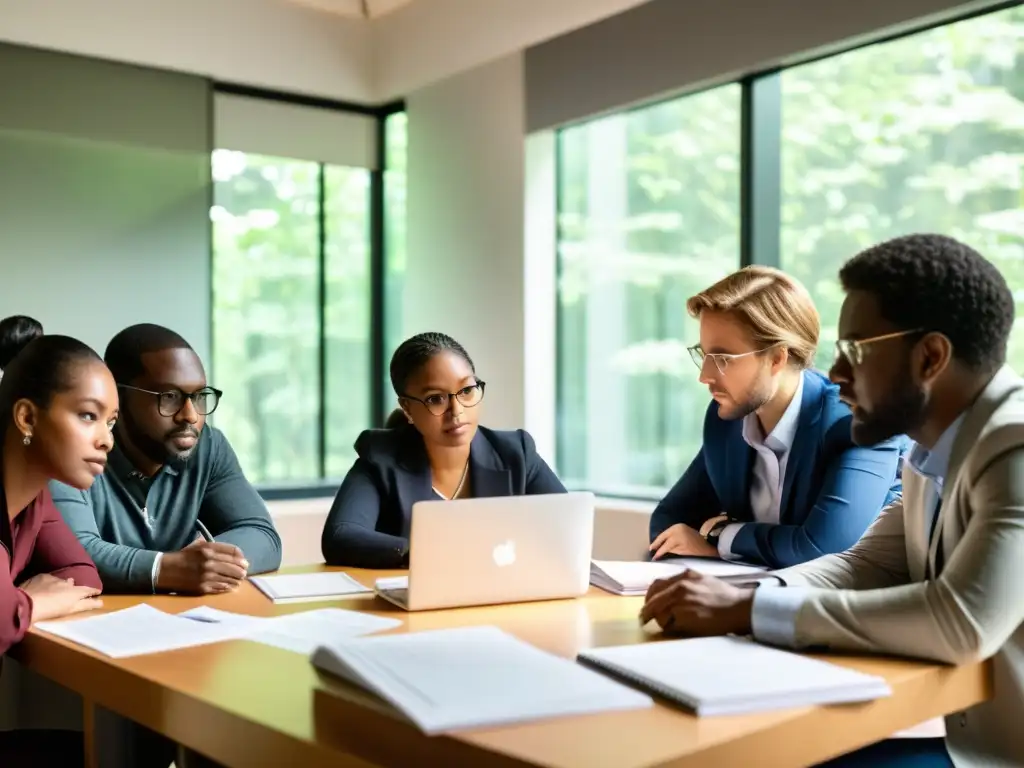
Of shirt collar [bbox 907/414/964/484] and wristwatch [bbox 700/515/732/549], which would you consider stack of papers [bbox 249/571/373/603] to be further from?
shirt collar [bbox 907/414/964/484]

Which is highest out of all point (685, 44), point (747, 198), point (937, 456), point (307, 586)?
point (685, 44)

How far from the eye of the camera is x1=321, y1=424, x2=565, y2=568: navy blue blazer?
2586mm

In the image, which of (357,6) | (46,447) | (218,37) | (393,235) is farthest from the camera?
(393,235)

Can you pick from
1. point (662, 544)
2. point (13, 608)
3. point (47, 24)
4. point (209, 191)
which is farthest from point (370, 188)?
point (13, 608)

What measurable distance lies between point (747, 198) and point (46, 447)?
3.32m

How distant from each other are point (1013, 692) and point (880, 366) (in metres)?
0.55

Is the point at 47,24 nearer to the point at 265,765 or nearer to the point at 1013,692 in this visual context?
the point at 265,765

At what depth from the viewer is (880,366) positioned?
1.77 m

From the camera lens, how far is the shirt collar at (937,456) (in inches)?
68.6

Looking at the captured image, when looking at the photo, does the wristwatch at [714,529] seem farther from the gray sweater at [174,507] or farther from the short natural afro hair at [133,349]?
the short natural afro hair at [133,349]

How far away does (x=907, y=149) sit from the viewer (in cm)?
405

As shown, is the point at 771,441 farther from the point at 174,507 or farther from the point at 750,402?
the point at 174,507

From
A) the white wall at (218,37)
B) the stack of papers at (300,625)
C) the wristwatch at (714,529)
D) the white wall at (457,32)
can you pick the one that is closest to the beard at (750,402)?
the wristwatch at (714,529)

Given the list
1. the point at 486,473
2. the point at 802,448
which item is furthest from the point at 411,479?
the point at 802,448
